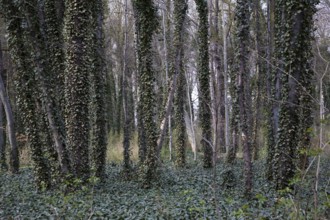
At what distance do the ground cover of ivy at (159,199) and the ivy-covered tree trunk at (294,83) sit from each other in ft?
2.96

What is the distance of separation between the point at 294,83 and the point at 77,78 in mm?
6148

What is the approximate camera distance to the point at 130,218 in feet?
26.2

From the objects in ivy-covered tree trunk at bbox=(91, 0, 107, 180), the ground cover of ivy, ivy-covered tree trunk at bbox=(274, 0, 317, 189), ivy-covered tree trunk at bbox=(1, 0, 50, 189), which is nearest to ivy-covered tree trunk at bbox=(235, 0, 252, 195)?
the ground cover of ivy

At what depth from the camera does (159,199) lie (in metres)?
9.41

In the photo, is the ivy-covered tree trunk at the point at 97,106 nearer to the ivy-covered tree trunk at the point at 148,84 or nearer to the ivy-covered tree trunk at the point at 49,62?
the ivy-covered tree trunk at the point at 49,62

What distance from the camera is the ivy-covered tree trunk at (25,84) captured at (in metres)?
11.5

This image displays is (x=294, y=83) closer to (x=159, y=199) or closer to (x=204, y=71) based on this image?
(x=159, y=199)

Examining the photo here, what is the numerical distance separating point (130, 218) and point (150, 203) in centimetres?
137

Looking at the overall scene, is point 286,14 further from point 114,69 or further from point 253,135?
point 114,69

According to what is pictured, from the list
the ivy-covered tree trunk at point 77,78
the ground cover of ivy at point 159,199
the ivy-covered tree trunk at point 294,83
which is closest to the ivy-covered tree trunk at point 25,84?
the ground cover of ivy at point 159,199

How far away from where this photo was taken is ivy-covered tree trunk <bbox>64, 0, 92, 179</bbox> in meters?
10.9

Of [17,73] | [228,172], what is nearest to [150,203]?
[228,172]

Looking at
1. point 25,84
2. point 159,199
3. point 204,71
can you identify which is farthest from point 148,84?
point 204,71

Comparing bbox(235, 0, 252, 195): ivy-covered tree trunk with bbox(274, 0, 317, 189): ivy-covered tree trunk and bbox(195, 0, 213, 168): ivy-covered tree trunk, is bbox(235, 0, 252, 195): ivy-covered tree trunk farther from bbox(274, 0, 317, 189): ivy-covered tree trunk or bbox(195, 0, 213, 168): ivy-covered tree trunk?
bbox(195, 0, 213, 168): ivy-covered tree trunk
